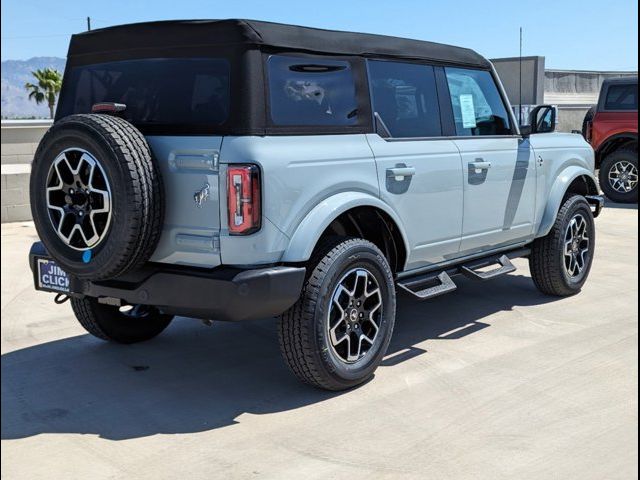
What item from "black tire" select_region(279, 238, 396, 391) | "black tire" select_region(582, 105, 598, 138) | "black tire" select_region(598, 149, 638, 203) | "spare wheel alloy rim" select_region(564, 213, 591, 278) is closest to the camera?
"black tire" select_region(279, 238, 396, 391)

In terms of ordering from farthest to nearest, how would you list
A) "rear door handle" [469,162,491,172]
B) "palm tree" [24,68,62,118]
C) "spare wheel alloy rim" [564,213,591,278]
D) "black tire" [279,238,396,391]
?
"palm tree" [24,68,62,118] → "spare wheel alloy rim" [564,213,591,278] → "rear door handle" [469,162,491,172] → "black tire" [279,238,396,391]

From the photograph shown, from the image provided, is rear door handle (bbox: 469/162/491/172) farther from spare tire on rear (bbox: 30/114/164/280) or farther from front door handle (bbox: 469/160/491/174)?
spare tire on rear (bbox: 30/114/164/280)

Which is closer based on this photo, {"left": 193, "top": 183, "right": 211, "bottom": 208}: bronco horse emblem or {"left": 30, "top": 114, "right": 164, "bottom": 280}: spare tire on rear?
{"left": 30, "top": 114, "right": 164, "bottom": 280}: spare tire on rear

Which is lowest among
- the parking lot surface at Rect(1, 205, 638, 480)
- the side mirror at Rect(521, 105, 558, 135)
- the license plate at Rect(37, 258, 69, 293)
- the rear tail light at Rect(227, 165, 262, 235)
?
the parking lot surface at Rect(1, 205, 638, 480)

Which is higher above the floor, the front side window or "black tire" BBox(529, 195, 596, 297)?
the front side window

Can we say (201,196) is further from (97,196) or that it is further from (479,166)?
(479,166)

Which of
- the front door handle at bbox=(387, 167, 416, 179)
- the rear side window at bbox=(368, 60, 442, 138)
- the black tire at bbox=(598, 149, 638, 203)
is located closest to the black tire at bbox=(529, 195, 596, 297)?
the rear side window at bbox=(368, 60, 442, 138)

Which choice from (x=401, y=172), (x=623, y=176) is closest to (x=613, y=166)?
(x=623, y=176)

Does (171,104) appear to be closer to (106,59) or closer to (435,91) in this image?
(106,59)

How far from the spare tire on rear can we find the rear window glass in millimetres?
314

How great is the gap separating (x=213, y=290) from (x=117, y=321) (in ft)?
5.36

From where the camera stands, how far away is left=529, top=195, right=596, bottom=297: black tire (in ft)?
20.6

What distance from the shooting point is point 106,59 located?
14.8ft

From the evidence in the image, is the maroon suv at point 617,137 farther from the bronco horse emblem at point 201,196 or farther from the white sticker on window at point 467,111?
the bronco horse emblem at point 201,196
